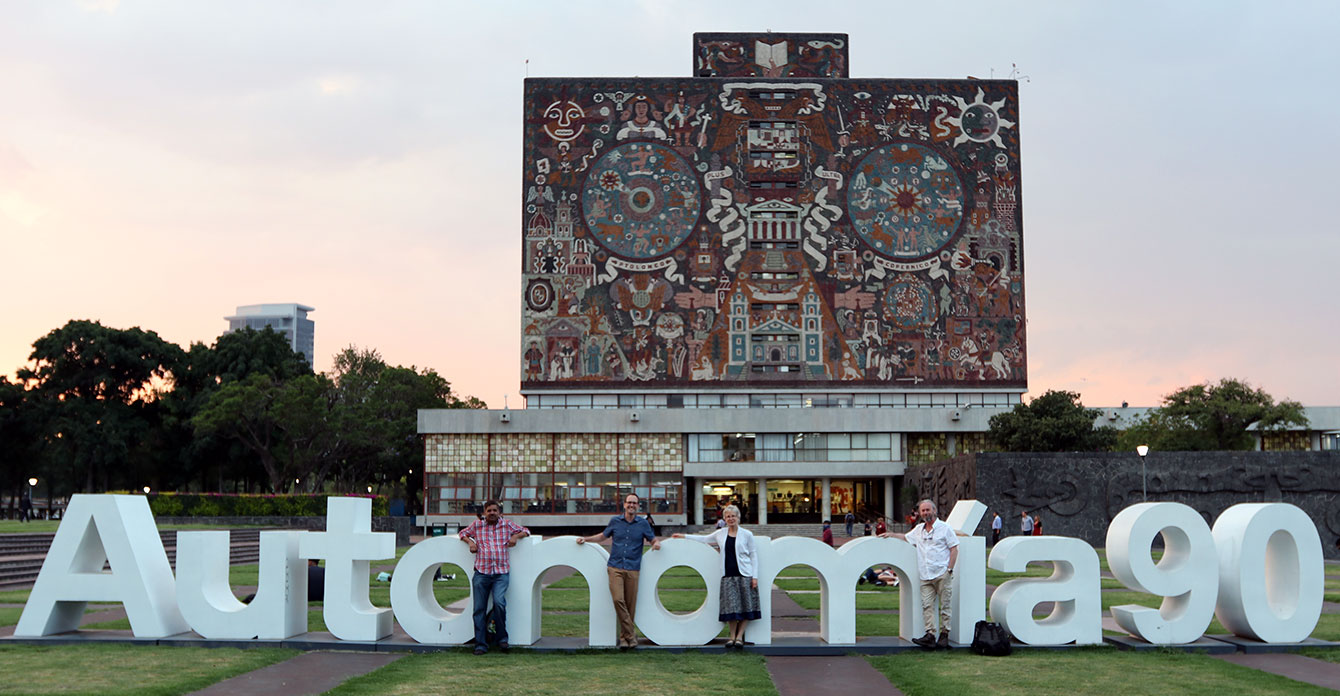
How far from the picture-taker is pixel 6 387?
226 ft

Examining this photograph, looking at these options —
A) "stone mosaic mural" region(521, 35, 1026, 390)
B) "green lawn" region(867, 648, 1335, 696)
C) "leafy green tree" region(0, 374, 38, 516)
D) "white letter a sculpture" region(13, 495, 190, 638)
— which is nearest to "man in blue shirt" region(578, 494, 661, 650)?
"green lawn" region(867, 648, 1335, 696)

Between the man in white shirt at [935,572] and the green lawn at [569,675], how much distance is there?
210 cm

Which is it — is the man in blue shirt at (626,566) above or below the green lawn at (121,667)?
above

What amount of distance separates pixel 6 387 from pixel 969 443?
183ft

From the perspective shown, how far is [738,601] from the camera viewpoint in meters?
12.8

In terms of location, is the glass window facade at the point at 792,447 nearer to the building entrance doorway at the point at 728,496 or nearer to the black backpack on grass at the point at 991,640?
the building entrance doorway at the point at 728,496

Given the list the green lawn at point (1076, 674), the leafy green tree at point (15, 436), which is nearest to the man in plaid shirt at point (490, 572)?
the green lawn at point (1076, 674)

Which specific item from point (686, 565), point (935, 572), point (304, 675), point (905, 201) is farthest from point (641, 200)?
point (304, 675)

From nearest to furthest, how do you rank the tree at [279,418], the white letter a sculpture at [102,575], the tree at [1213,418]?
the white letter a sculpture at [102,575]
the tree at [1213,418]
the tree at [279,418]

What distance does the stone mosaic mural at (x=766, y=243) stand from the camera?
63.9 m

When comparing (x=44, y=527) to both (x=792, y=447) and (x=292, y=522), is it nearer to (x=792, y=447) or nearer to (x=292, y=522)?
(x=292, y=522)

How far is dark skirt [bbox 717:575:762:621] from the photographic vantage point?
12.8 m

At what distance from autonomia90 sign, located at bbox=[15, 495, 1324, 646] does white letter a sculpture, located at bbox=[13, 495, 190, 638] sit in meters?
0.02

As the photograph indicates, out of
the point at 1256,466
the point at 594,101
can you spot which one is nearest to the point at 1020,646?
the point at 1256,466
